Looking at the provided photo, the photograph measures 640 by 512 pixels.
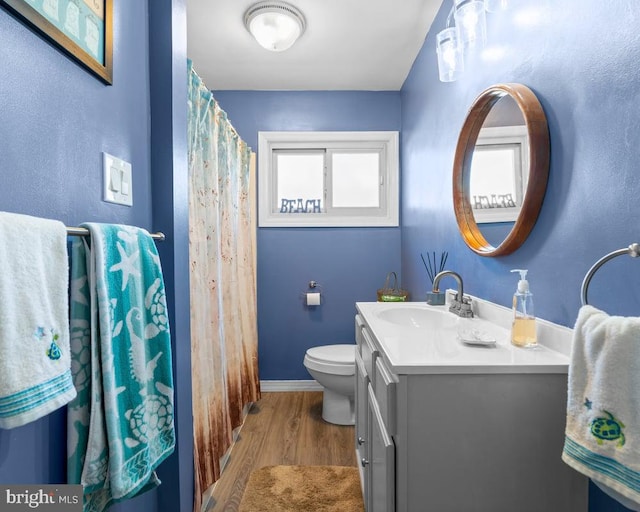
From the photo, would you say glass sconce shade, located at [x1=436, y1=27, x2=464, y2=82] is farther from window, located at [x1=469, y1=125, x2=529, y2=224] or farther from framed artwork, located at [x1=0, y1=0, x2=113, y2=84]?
framed artwork, located at [x1=0, y1=0, x2=113, y2=84]

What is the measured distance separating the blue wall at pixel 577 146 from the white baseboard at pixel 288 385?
178cm

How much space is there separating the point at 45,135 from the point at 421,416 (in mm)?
1046

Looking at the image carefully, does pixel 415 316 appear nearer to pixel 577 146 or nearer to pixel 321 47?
pixel 577 146

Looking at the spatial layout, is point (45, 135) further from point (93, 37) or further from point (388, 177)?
point (388, 177)

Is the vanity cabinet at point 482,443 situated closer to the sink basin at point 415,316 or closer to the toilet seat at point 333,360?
the sink basin at point 415,316

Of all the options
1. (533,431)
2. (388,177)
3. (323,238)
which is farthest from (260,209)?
(533,431)

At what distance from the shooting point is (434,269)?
83.7 inches

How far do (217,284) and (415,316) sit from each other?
983 millimetres

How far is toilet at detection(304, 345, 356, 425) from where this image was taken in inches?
86.2

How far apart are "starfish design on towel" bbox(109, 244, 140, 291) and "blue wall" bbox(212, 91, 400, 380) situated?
2.03 metres

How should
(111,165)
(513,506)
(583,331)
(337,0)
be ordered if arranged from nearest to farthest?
(583,331) < (513,506) < (111,165) < (337,0)

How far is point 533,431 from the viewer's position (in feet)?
2.92
